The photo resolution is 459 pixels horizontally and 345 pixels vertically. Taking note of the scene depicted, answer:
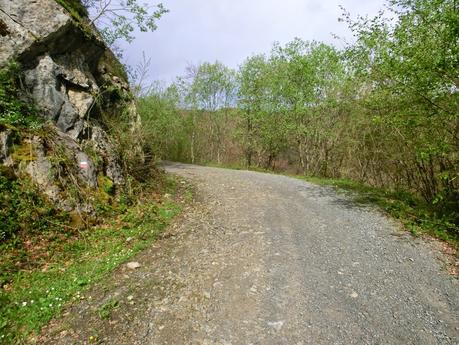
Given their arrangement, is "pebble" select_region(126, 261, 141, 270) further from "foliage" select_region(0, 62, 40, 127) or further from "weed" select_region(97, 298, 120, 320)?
"foliage" select_region(0, 62, 40, 127)

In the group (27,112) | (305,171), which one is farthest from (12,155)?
(305,171)

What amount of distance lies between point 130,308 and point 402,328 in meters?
3.52

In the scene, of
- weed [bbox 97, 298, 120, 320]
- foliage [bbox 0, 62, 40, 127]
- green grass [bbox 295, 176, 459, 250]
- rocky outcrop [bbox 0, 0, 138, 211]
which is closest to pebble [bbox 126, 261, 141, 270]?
weed [bbox 97, 298, 120, 320]

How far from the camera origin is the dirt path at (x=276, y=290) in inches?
133

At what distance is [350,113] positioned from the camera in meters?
16.5

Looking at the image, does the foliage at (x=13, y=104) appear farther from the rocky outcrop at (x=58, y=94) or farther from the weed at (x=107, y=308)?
the weed at (x=107, y=308)

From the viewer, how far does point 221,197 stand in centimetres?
889

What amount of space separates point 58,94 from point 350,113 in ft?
49.0

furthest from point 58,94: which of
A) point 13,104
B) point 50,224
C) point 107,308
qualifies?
point 107,308

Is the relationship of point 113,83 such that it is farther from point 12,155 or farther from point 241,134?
point 241,134

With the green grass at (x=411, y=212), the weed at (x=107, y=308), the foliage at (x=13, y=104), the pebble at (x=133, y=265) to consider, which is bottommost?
the weed at (x=107, y=308)

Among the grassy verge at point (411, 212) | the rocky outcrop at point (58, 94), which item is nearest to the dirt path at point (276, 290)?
the grassy verge at point (411, 212)

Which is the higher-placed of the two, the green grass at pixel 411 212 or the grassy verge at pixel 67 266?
the green grass at pixel 411 212

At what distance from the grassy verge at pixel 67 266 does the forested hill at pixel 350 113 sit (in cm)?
419
